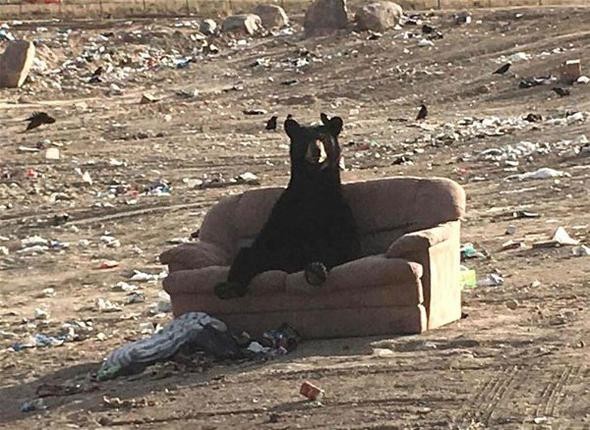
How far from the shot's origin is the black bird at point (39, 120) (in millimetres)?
23109

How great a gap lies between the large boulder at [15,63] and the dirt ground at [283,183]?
312 mm

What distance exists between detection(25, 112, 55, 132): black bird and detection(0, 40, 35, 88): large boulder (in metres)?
3.92

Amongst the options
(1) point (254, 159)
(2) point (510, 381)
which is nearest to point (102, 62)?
(1) point (254, 159)

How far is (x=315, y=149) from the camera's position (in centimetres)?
982

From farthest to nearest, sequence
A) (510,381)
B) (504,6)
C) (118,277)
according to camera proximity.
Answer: (504,6), (118,277), (510,381)

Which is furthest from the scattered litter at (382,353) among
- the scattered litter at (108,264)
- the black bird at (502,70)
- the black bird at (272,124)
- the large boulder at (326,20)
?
the large boulder at (326,20)

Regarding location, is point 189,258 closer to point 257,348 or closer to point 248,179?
point 257,348

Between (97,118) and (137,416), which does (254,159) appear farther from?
(137,416)

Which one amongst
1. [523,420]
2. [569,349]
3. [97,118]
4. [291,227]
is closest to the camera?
[523,420]

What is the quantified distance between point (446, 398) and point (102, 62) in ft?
76.3

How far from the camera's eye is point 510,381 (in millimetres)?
8195

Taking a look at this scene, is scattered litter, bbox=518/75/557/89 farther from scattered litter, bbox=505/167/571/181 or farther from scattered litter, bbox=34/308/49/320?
scattered litter, bbox=34/308/49/320

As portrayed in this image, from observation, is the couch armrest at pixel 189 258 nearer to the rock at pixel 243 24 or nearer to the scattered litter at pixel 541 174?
the scattered litter at pixel 541 174

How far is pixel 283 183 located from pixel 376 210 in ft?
24.3
